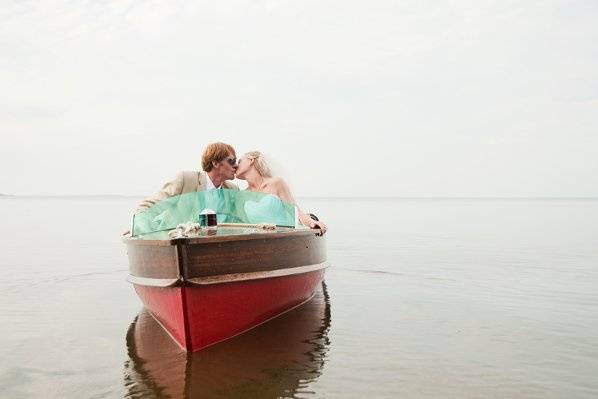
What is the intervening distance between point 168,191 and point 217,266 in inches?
77.1

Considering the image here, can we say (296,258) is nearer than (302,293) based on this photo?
Yes

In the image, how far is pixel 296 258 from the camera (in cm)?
739

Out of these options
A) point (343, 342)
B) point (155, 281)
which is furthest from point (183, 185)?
point (343, 342)

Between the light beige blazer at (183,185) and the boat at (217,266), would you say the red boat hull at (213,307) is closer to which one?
the boat at (217,266)

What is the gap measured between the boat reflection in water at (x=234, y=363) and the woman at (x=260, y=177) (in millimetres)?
1768

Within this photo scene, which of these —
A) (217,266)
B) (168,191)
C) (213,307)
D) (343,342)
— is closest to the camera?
(217,266)

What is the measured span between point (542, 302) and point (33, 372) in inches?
302

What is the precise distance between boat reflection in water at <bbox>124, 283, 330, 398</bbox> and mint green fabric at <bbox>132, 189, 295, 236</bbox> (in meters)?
1.39

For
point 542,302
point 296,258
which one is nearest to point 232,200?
point 296,258

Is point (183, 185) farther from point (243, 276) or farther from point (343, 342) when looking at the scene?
point (343, 342)

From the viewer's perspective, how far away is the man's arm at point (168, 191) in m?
7.37

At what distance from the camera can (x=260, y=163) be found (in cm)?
795

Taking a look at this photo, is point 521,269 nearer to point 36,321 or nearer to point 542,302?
point 542,302

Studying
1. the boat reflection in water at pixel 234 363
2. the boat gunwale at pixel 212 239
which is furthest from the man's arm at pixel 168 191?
the boat reflection in water at pixel 234 363
